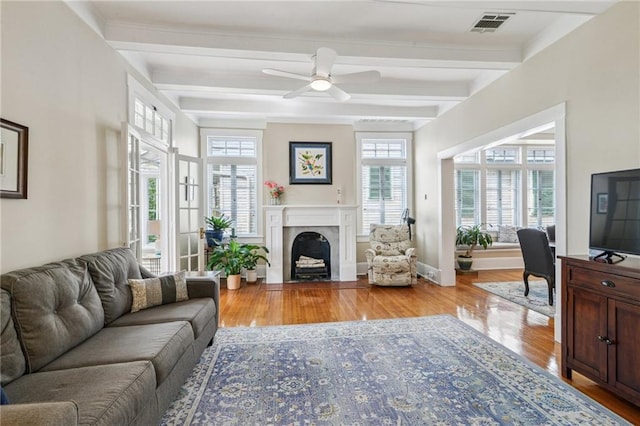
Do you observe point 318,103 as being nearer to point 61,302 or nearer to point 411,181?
point 411,181

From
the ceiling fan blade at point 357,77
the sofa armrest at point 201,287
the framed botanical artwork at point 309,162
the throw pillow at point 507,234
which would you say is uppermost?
the ceiling fan blade at point 357,77

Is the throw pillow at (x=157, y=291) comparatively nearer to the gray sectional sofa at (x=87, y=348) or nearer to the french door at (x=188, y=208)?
the gray sectional sofa at (x=87, y=348)

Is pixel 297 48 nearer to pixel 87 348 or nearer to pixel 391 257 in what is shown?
pixel 87 348

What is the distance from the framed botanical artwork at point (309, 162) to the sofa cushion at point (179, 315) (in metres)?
3.43

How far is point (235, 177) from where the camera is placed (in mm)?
5762

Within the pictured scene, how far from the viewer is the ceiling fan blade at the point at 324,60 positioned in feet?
8.62

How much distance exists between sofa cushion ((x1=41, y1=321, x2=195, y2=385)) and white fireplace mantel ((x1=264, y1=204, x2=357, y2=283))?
3.25 metres

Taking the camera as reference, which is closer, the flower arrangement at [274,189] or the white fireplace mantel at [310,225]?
the white fireplace mantel at [310,225]

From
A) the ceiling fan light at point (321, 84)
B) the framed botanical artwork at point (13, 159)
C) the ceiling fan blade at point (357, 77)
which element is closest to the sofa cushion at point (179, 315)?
the framed botanical artwork at point (13, 159)

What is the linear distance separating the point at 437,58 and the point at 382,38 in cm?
63

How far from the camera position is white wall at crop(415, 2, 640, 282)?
2.31 meters

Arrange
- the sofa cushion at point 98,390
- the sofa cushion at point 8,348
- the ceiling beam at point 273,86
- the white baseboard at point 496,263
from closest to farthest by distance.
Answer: the sofa cushion at point 98,390 → the sofa cushion at point 8,348 → the ceiling beam at point 273,86 → the white baseboard at point 496,263

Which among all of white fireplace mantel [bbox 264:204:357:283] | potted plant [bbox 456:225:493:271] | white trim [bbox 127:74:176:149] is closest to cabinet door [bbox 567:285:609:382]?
white fireplace mantel [bbox 264:204:357:283]

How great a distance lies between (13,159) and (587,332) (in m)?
3.87
